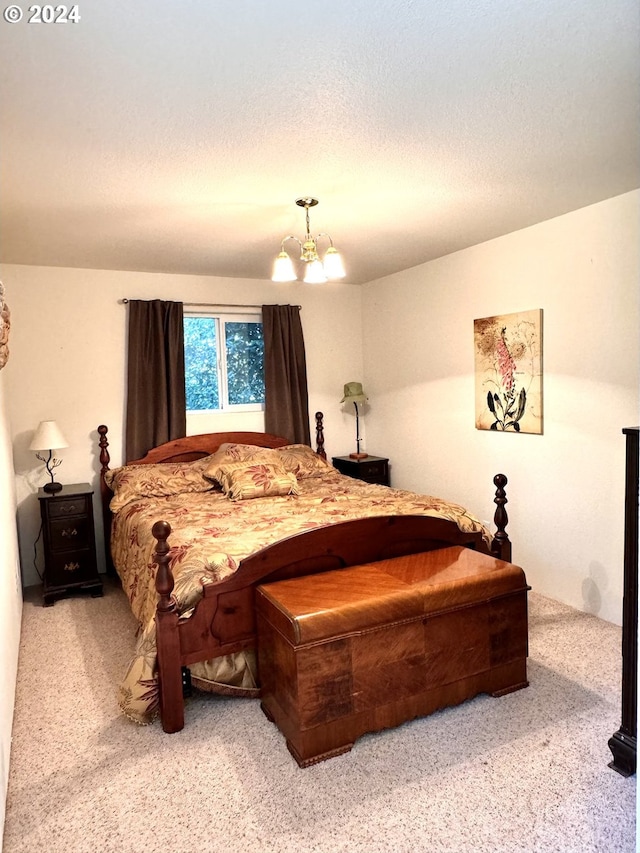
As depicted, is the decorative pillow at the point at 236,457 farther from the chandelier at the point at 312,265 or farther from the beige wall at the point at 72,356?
the chandelier at the point at 312,265

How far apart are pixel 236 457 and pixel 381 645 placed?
7.40 ft

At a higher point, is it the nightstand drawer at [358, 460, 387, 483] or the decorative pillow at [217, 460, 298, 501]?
the decorative pillow at [217, 460, 298, 501]

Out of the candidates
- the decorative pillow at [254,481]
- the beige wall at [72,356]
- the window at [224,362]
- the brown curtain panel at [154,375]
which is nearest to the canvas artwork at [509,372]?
the decorative pillow at [254,481]

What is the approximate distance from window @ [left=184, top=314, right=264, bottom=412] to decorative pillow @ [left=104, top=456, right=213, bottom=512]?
68 centimetres

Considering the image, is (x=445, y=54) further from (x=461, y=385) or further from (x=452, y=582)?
(x=461, y=385)

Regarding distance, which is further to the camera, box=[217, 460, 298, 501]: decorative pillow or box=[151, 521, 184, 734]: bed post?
box=[217, 460, 298, 501]: decorative pillow

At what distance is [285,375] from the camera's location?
493 centimetres

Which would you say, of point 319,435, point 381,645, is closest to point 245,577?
point 381,645

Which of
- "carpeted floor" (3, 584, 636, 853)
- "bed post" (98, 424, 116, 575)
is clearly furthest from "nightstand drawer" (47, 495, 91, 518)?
"carpeted floor" (3, 584, 636, 853)

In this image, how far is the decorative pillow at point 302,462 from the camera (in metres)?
4.43

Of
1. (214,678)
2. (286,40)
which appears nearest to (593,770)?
(214,678)

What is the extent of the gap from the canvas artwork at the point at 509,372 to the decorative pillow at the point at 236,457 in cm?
156

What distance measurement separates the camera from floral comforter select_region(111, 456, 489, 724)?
2391mm

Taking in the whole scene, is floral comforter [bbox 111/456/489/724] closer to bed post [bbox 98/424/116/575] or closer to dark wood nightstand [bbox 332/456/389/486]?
bed post [bbox 98/424/116/575]
